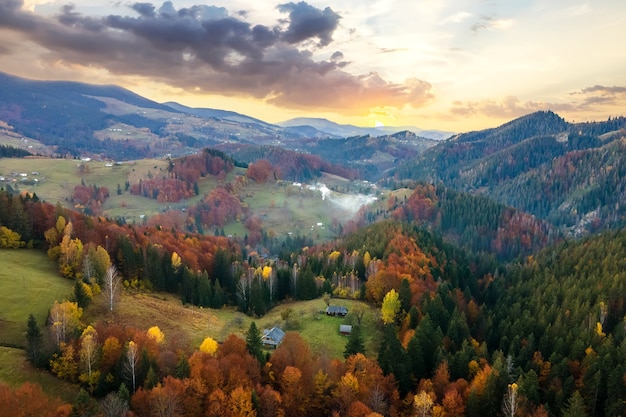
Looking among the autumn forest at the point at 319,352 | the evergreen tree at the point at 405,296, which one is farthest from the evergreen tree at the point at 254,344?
the evergreen tree at the point at 405,296

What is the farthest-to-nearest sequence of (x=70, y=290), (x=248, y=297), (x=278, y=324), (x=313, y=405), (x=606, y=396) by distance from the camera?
(x=248, y=297) < (x=278, y=324) < (x=70, y=290) < (x=606, y=396) < (x=313, y=405)

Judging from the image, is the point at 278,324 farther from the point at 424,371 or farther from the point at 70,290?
the point at 70,290

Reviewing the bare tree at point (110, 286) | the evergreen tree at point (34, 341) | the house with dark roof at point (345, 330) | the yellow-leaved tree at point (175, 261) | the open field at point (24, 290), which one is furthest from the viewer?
the yellow-leaved tree at point (175, 261)

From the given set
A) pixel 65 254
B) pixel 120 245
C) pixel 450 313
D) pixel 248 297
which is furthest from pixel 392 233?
pixel 65 254

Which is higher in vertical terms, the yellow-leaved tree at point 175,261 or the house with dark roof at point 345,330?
the yellow-leaved tree at point 175,261

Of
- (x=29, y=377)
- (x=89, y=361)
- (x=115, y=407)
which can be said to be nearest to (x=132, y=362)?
(x=89, y=361)

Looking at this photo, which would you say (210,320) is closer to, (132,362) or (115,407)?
(132,362)

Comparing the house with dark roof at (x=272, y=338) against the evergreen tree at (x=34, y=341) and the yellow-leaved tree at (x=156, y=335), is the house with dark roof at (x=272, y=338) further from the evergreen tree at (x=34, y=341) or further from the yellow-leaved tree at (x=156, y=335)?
the evergreen tree at (x=34, y=341)
